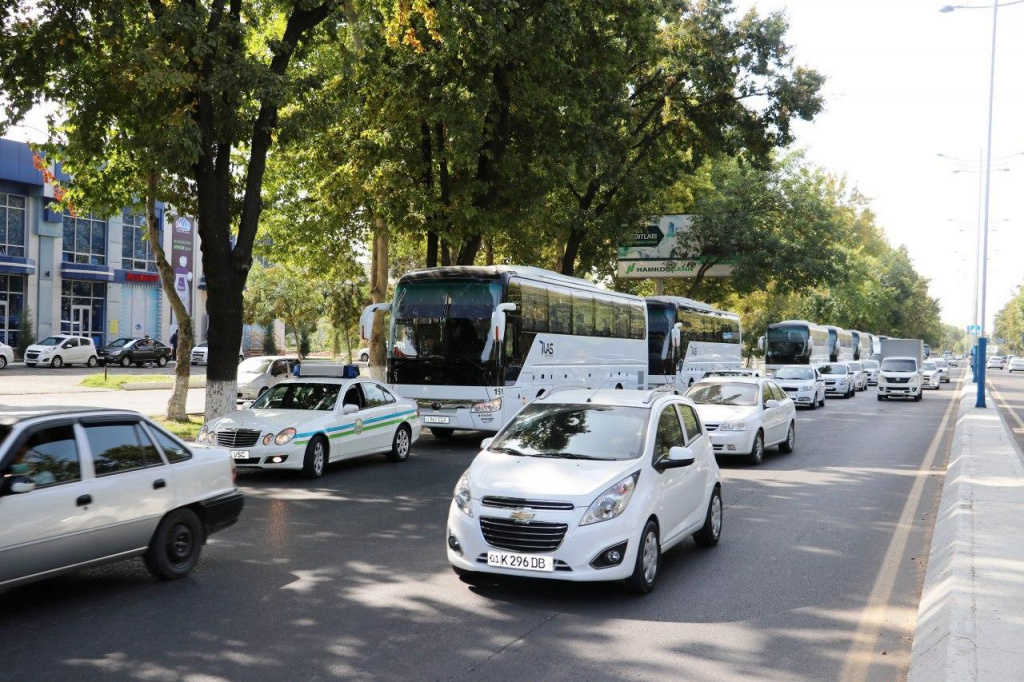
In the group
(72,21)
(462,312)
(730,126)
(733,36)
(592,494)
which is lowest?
(592,494)

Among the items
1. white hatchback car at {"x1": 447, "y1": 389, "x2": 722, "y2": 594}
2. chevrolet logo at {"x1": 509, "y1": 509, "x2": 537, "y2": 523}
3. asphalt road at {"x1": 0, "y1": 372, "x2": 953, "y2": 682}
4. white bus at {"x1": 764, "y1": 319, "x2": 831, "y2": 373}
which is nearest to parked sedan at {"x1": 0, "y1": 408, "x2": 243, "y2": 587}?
asphalt road at {"x1": 0, "y1": 372, "x2": 953, "y2": 682}

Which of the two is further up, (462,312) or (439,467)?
(462,312)

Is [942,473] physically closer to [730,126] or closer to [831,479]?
[831,479]

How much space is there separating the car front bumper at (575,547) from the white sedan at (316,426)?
663 centimetres

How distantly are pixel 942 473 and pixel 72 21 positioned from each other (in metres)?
15.1

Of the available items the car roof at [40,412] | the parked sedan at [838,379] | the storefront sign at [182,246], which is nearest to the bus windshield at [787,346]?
the parked sedan at [838,379]

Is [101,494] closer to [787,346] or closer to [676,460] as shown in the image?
[676,460]

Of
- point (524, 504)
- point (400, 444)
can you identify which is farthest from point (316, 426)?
point (524, 504)

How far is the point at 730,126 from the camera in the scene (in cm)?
3112

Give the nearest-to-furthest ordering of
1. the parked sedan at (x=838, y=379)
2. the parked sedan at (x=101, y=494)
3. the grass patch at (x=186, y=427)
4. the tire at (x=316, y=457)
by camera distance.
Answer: the parked sedan at (x=101, y=494), the tire at (x=316, y=457), the grass patch at (x=186, y=427), the parked sedan at (x=838, y=379)

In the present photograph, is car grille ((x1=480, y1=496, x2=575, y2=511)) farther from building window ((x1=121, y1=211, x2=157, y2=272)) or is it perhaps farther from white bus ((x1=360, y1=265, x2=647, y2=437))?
Result: building window ((x1=121, y1=211, x2=157, y2=272))

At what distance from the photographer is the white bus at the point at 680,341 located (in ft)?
105

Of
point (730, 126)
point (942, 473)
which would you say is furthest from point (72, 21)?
point (730, 126)

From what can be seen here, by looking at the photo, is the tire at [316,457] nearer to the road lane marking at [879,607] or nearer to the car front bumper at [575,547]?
the car front bumper at [575,547]
